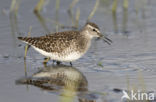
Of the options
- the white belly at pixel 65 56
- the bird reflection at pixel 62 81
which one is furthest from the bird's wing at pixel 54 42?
the bird reflection at pixel 62 81

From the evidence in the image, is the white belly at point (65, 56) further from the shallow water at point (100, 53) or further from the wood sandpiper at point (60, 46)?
the shallow water at point (100, 53)

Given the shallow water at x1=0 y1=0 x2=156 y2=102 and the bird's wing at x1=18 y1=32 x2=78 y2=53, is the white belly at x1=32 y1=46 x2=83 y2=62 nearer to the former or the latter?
the bird's wing at x1=18 y1=32 x2=78 y2=53

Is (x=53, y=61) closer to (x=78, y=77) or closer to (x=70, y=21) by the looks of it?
(x=78, y=77)

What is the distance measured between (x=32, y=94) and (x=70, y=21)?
639 centimetres

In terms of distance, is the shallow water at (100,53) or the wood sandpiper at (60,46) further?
the wood sandpiper at (60,46)

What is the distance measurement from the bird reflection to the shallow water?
141 mm

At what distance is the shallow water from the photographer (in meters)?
9.18

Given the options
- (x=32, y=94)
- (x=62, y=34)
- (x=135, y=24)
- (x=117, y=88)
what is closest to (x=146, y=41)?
(x=135, y=24)

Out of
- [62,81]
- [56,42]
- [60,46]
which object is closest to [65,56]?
[60,46]

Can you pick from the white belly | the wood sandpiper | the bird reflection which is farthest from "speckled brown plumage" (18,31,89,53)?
the bird reflection

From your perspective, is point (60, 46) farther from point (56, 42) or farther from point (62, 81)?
point (62, 81)

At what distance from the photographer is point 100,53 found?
11.8 metres

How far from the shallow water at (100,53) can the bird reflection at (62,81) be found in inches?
5.6

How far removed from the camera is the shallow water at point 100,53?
918 cm
